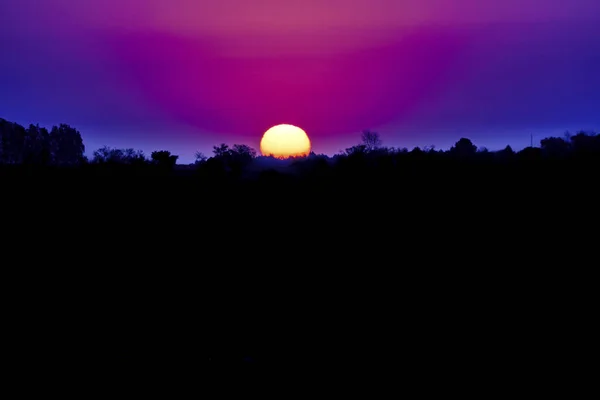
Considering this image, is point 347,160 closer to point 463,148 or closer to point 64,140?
point 463,148

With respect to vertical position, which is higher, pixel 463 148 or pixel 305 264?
pixel 463 148

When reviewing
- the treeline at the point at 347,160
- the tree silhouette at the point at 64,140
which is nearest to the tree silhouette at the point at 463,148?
the treeline at the point at 347,160

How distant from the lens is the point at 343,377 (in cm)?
745

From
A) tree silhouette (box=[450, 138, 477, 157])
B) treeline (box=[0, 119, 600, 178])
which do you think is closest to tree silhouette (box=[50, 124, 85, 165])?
treeline (box=[0, 119, 600, 178])

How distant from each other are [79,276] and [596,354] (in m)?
10.0

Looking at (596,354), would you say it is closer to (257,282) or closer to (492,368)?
(492,368)

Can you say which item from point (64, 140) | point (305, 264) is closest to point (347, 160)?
point (305, 264)

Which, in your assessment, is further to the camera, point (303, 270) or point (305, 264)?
point (305, 264)

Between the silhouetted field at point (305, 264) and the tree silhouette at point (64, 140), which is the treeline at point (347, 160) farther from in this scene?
the tree silhouette at point (64, 140)

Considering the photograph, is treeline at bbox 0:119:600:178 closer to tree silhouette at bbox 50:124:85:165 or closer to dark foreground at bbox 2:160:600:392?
dark foreground at bbox 2:160:600:392

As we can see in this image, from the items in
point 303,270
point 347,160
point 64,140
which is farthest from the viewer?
point 64,140

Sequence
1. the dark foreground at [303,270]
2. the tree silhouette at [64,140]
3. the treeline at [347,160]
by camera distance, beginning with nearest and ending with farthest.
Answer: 1. the dark foreground at [303,270]
2. the treeline at [347,160]
3. the tree silhouette at [64,140]

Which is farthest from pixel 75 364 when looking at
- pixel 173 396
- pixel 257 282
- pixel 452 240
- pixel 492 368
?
pixel 452 240

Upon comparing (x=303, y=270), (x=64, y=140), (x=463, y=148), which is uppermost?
(x=64, y=140)
